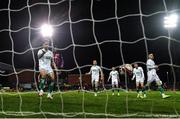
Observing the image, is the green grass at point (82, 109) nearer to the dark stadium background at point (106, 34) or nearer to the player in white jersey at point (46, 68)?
the player in white jersey at point (46, 68)

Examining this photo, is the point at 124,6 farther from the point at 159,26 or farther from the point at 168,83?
the point at 168,83

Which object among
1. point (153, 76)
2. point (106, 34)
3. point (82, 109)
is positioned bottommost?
point (82, 109)

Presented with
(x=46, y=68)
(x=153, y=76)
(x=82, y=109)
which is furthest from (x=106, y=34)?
(x=82, y=109)

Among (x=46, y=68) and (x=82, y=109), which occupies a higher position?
(x=46, y=68)

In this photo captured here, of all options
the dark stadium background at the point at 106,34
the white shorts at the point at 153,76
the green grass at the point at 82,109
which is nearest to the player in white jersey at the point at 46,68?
the green grass at the point at 82,109

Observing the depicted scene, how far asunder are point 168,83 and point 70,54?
293 inches

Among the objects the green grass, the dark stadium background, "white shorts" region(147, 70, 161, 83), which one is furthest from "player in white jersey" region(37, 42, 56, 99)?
the dark stadium background

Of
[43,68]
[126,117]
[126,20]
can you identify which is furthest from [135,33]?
[126,117]

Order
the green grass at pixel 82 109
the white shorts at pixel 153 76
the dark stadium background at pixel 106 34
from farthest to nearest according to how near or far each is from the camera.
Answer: the dark stadium background at pixel 106 34, the white shorts at pixel 153 76, the green grass at pixel 82 109

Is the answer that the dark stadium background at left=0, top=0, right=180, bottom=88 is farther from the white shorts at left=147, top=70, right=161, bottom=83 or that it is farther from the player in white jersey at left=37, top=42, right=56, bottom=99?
the player in white jersey at left=37, top=42, right=56, bottom=99

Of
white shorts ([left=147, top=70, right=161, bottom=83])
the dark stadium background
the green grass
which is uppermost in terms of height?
the dark stadium background

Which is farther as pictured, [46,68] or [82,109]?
[46,68]

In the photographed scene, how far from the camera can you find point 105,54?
28.7 m

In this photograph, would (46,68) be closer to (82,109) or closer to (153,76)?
(82,109)
